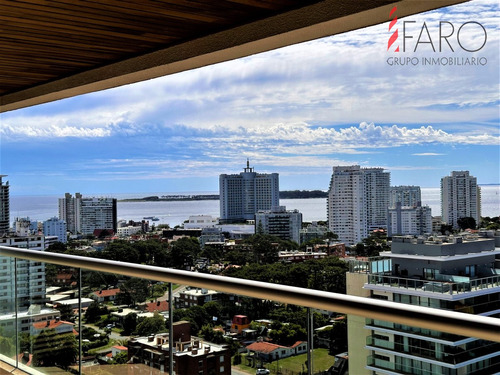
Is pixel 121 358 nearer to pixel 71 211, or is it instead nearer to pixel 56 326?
pixel 56 326

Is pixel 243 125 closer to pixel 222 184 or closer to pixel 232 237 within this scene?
pixel 222 184

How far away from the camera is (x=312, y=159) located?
45.4m

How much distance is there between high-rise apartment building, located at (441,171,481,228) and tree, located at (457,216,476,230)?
15 cm

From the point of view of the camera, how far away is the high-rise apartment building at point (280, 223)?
121 feet

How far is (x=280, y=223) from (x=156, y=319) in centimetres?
3556

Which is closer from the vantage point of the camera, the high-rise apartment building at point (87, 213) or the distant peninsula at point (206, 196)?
the high-rise apartment building at point (87, 213)

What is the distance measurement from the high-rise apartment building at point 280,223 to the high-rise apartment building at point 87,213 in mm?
10282

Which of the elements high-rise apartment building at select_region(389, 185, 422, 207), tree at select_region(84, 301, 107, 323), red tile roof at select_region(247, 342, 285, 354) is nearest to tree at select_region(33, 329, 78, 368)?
tree at select_region(84, 301, 107, 323)

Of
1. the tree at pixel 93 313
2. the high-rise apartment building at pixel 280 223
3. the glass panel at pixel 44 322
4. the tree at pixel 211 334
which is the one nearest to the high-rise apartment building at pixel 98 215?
the high-rise apartment building at pixel 280 223

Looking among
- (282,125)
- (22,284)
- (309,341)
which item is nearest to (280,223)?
(282,125)

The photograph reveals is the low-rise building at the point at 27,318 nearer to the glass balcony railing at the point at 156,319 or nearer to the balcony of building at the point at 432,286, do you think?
the glass balcony railing at the point at 156,319

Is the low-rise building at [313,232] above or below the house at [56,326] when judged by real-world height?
below

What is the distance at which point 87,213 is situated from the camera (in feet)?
128

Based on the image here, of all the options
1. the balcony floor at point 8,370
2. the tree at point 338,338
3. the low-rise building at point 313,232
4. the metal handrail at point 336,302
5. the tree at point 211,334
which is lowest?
the low-rise building at point 313,232
